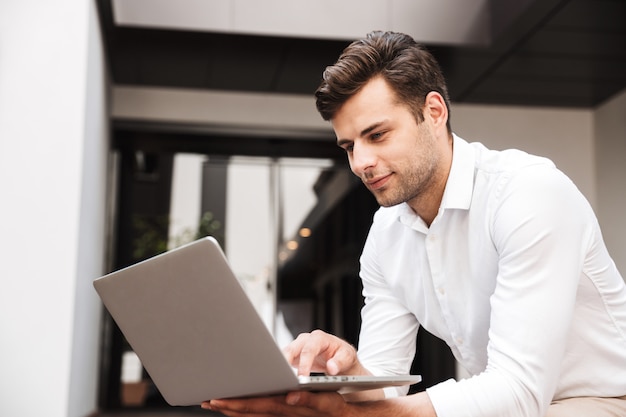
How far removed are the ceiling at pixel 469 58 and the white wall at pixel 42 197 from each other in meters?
0.73

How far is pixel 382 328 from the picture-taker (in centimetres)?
192

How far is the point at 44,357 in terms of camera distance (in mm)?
3027

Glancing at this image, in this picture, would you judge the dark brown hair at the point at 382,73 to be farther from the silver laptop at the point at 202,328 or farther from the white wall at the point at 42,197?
the white wall at the point at 42,197

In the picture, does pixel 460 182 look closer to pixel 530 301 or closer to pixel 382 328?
pixel 530 301

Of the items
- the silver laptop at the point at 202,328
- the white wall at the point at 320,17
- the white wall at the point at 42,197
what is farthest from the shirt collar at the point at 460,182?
the white wall at the point at 320,17

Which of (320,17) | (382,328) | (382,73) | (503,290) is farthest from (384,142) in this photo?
(320,17)

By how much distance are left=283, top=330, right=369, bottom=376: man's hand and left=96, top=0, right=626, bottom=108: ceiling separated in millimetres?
2906

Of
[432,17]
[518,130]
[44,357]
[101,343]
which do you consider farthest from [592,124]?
[44,357]

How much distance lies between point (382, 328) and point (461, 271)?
33 centimetres

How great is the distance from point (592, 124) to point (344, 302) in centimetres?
228

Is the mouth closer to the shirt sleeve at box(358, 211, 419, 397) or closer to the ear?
the ear

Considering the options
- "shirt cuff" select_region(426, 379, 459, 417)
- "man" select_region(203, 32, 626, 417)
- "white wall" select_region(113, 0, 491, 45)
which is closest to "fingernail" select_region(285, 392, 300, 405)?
"man" select_region(203, 32, 626, 417)

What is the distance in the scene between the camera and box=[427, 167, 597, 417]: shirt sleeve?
136cm

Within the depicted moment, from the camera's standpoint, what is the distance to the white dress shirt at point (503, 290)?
137 cm
